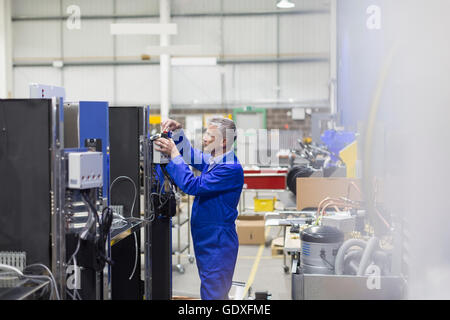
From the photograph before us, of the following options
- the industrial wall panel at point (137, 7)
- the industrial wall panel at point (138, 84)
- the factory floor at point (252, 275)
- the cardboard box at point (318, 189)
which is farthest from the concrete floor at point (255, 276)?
the industrial wall panel at point (137, 7)

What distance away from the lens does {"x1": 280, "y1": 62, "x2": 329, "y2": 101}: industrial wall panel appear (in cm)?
1179

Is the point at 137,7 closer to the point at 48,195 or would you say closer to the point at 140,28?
the point at 140,28

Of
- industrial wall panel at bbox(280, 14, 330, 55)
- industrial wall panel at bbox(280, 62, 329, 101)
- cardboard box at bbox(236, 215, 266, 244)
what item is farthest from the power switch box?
industrial wall panel at bbox(280, 62, 329, 101)

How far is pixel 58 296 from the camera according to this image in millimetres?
1869

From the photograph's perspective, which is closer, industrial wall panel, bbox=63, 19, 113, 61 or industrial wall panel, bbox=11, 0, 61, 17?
industrial wall panel, bbox=11, 0, 61, 17

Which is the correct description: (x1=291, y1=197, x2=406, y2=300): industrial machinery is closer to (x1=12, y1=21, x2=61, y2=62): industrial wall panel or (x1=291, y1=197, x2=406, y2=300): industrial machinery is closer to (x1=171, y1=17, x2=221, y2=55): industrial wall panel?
(x1=171, y1=17, x2=221, y2=55): industrial wall panel

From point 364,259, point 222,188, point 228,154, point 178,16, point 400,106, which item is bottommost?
point 364,259

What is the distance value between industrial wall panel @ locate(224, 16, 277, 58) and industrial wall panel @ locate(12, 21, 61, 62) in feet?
13.9

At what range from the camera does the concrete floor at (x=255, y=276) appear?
4.14 meters

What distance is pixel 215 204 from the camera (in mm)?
2545
